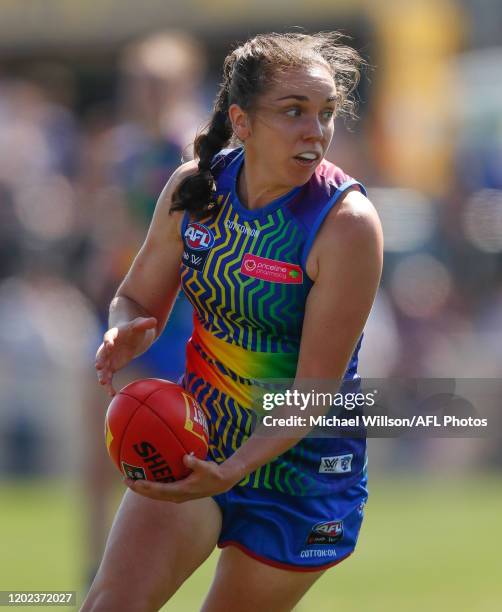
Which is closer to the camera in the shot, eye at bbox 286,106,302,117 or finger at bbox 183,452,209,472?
finger at bbox 183,452,209,472

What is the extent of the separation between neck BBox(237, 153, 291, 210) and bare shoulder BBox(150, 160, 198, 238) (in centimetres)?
23

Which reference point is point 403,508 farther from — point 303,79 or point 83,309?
point 303,79

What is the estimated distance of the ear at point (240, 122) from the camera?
14.9 ft

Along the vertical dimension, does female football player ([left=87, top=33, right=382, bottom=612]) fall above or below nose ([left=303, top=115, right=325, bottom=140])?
below

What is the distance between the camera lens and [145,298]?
4.89 meters

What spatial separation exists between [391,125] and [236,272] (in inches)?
333

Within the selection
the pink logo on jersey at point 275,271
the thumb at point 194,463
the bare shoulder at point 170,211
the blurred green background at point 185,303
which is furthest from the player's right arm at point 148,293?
the blurred green background at point 185,303

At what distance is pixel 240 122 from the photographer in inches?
180

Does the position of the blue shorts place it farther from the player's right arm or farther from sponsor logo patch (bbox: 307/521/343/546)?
the player's right arm

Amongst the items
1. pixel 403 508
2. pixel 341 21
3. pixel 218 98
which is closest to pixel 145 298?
pixel 218 98

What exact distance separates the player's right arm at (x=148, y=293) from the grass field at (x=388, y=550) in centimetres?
239

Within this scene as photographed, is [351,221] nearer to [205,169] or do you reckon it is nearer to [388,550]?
[205,169]

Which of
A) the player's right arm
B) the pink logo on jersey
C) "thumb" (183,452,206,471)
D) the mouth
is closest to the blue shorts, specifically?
"thumb" (183,452,206,471)

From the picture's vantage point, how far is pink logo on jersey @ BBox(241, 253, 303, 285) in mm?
4457
